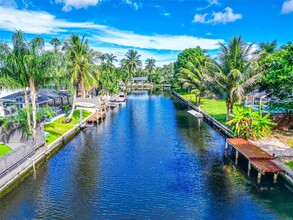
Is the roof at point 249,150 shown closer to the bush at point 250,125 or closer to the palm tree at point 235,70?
the bush at point 250,125

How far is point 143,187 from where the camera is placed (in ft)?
57.8

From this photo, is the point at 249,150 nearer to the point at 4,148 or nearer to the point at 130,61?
the point at 4,148

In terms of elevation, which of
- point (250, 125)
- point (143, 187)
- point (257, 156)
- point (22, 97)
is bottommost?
point (143, 187)

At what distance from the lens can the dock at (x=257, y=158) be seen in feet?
59.8

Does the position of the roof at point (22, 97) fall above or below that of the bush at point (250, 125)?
above

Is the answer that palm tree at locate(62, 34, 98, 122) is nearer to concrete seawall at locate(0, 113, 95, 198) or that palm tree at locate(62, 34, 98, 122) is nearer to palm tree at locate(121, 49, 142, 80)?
concrete seawall at locate(0, 113, 95, 198)

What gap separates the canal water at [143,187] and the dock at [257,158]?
3.47ft

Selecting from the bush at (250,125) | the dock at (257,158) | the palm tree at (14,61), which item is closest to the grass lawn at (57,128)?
the palm tree at (14,61)

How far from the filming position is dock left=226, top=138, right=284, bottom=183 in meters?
18.2

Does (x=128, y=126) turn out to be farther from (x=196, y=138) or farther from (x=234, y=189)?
(x=234, y=189)

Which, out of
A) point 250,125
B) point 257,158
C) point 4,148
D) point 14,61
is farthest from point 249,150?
point 4,148

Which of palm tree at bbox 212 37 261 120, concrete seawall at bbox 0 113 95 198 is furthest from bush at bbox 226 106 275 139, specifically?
concrete seawall at bbox 0 113 95 198

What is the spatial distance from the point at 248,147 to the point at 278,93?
8.78 metres

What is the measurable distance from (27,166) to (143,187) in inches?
364
